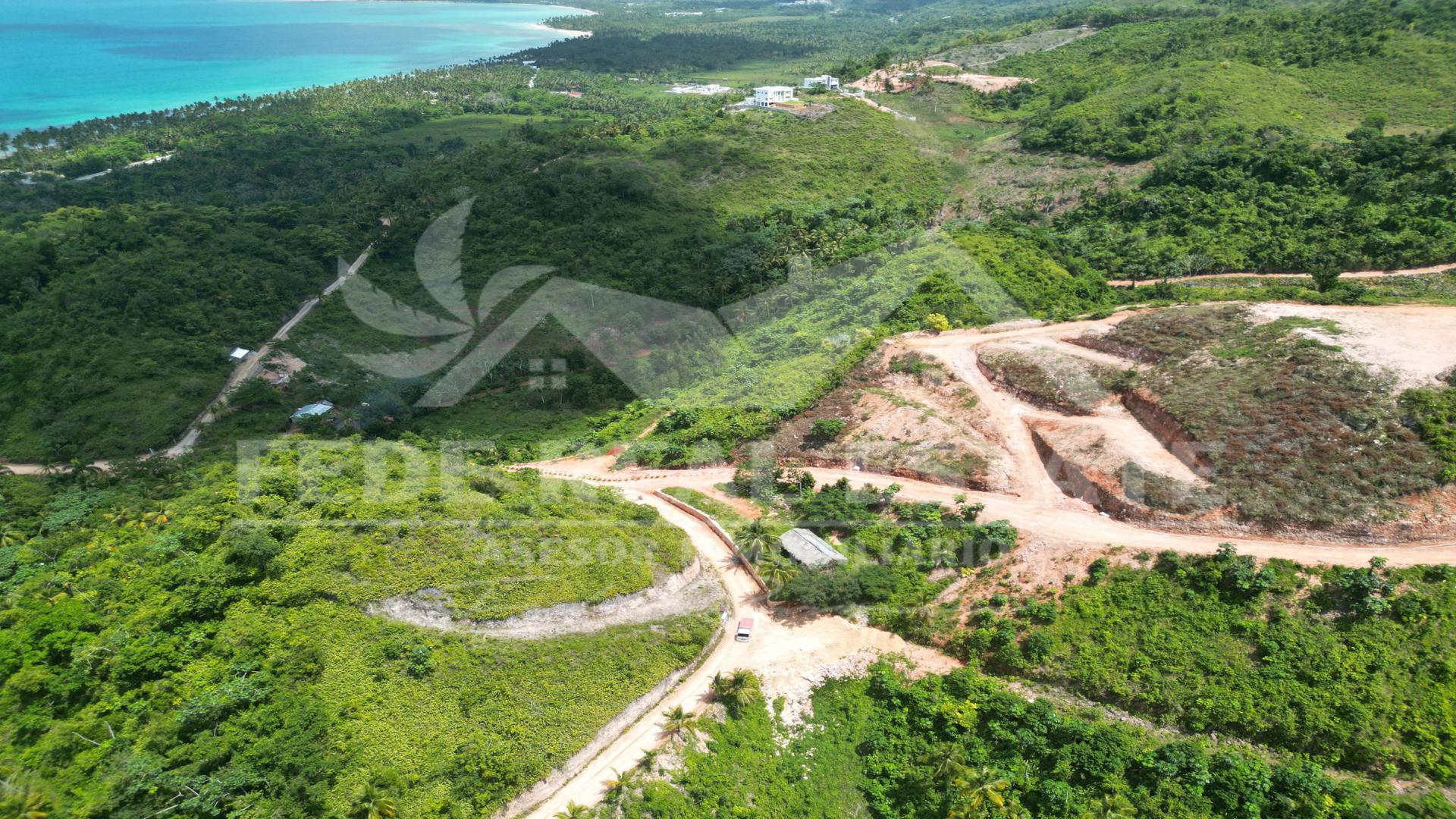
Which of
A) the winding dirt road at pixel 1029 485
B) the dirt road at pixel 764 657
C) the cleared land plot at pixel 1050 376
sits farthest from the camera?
the cleared land plot at pixel 1050 376

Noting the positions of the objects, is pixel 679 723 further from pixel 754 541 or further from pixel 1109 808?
pixel 1109 808

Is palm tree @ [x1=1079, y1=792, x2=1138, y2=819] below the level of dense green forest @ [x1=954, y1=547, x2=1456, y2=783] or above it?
below

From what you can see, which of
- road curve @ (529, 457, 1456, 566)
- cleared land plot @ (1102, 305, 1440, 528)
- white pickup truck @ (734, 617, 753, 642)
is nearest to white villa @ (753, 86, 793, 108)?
road curve @ (529, 457, 1456, 566)

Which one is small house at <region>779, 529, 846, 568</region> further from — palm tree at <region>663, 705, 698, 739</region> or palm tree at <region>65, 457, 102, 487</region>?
palm tree at <region>65, 457, 102, 487</region>

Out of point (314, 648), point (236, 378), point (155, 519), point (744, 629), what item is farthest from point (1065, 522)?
point (236, 378)

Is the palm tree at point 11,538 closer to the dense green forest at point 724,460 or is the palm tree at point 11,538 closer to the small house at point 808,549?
the dense green forest at point 724,460

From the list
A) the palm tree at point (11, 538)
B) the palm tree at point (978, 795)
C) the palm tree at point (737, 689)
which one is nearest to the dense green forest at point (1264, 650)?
the palm tree at point (978, 795)

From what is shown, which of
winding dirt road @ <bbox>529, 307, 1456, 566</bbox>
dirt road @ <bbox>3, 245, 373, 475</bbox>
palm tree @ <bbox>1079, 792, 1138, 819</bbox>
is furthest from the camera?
dirt road @ <bbox>3, 245, 373, 475</bbox>
